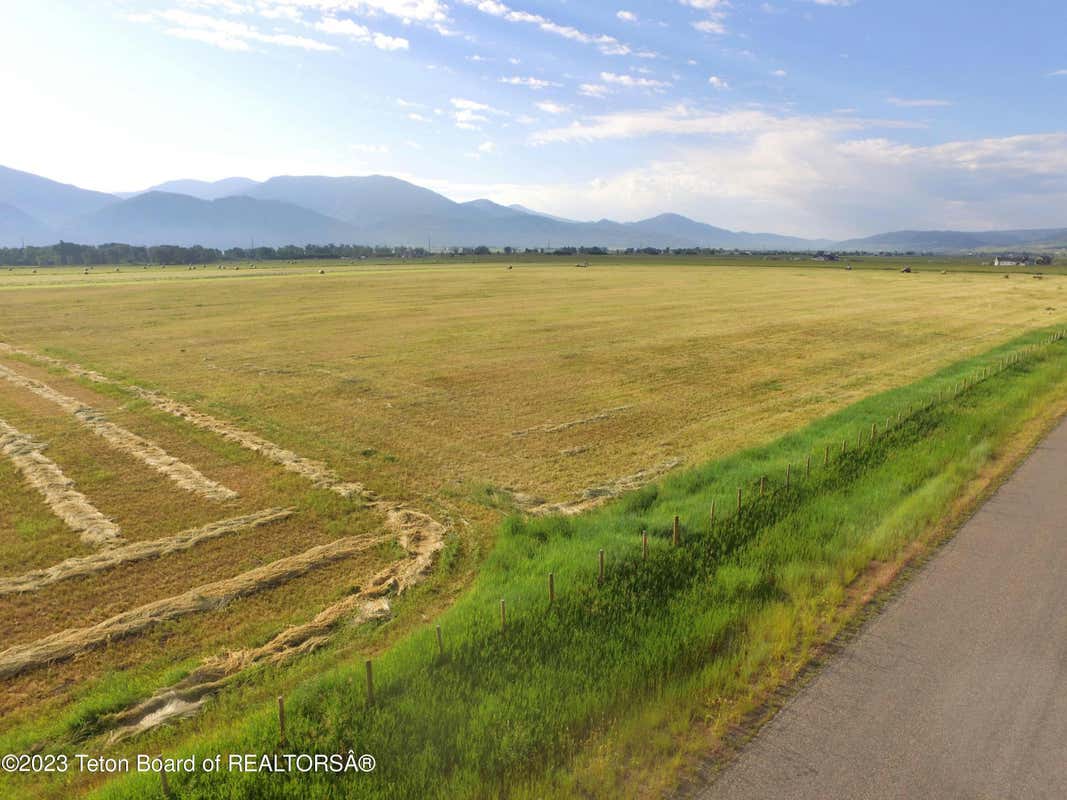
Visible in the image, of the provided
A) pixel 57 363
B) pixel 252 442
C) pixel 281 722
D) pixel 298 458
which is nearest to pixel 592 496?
pixel 298 458

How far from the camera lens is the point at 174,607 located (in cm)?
1284

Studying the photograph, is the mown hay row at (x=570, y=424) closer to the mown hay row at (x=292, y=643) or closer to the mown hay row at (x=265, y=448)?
the mown hay row at (x=265, y=448)

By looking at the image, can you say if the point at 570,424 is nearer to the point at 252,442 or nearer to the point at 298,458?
the point at 298,458

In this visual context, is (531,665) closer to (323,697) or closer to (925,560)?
(323,697)

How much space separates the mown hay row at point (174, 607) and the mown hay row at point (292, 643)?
133 centimetres

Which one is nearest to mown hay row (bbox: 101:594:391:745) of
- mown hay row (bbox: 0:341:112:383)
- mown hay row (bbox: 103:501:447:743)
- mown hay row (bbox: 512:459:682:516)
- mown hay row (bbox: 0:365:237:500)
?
mown hay row (bbox: 103:501:447:743)

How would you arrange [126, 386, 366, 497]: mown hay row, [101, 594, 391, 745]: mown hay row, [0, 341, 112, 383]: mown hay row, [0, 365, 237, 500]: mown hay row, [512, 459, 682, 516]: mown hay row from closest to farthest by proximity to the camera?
[101, 594, 391, 745]: mown hay row
[512, 459, 682, 516]: mown hay row
[0, 365, 237, 500]: mown hay row
[126, 386, 366, 497]: mown hay row
[0, 341, 112, 383]: mown hay row

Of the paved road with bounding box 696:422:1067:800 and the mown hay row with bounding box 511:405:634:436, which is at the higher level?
the mown hay row with bounding box 511:405:634:436

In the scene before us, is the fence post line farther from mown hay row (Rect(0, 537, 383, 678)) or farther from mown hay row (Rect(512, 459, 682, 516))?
mown hay row (Rect(512, 459, 682, 516))

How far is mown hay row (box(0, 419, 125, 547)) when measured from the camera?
1619 cm

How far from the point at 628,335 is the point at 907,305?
46.1 m

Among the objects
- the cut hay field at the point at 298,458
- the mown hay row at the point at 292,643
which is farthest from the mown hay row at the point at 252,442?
the mown hay row at the point at 292,643

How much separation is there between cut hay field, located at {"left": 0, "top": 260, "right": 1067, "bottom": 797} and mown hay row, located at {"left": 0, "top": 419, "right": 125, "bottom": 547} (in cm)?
12

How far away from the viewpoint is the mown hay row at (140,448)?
19.4m
